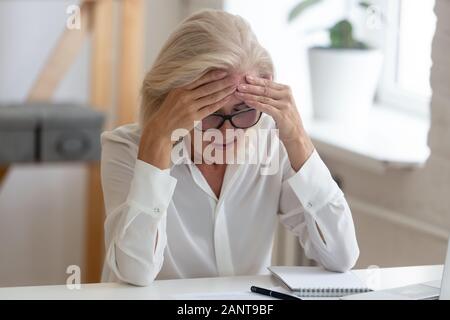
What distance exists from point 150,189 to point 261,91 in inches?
11.1

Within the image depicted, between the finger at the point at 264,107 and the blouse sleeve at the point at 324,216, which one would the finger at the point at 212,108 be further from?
the blouse sleeve at the point at 324,216

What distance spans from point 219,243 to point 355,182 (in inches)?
36.6

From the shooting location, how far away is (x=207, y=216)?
192 cm

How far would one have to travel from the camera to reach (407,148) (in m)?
2.65

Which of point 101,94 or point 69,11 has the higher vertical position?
point 69,11

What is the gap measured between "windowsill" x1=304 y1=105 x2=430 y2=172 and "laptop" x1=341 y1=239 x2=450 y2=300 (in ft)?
2.73

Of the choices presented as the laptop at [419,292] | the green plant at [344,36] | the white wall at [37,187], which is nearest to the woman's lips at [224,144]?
the laptop at [419,292]

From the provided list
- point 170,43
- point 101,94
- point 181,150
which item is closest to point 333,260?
point 181,150

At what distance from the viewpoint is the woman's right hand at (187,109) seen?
5.64 feet

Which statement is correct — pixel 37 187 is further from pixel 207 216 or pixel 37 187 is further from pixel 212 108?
pixel 212 108

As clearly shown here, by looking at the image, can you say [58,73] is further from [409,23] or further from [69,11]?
[409,23]

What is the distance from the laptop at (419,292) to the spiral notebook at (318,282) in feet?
0.17

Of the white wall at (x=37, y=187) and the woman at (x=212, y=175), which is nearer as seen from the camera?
the woman at (x=212, y=175)
